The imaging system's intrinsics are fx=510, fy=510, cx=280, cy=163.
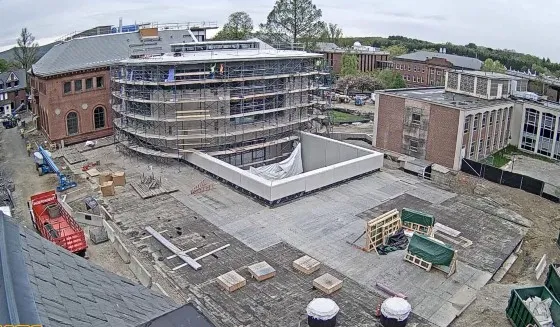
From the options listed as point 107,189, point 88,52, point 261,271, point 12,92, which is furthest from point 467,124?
point 12,92

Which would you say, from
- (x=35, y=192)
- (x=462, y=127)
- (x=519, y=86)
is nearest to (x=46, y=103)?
(x=35, y=192)

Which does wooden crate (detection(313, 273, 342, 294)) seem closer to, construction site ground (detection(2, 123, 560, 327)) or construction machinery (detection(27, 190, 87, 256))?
construction site ground (detection(2, 123, 560, 327))

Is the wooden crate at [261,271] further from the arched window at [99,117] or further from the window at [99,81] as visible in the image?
the window at [99,81]

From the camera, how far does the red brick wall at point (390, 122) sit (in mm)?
46250

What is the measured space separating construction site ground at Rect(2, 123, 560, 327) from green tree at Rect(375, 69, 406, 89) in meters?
40.2

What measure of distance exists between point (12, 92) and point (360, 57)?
6208 centimetres

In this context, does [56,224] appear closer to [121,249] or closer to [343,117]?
[121,249]

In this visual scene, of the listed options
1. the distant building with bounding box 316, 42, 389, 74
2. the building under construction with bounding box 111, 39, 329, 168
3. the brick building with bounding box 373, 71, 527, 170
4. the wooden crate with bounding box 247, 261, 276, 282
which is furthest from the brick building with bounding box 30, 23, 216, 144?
the distant building with bounding box 316, 42, 389, 74

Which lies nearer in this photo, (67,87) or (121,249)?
(121,249)

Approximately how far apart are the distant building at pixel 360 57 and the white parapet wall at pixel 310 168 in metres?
53.5

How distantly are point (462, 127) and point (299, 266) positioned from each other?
2257cm

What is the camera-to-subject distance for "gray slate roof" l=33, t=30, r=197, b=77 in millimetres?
47125

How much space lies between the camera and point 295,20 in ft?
266

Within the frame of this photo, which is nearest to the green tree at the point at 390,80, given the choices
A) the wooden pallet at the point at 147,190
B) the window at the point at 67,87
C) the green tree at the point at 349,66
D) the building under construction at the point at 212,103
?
the green tree at the point at 349,66
